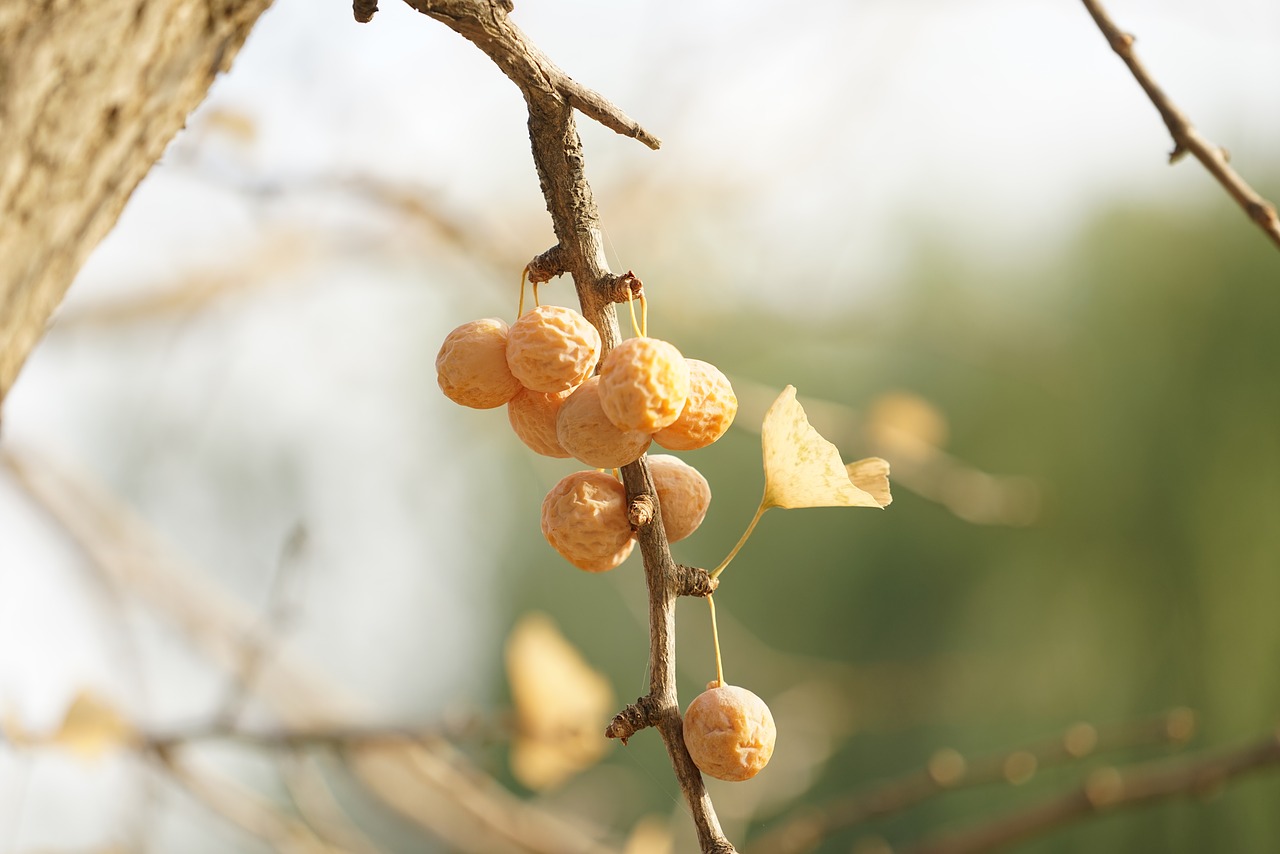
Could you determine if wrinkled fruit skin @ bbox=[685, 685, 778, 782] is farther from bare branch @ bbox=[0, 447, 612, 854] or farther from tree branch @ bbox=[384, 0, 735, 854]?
bare branch @ bbox=[0, 447, 612, 854]

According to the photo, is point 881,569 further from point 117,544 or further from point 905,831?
point 117,544

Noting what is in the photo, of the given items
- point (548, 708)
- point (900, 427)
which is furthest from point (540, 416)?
point (900, 427)

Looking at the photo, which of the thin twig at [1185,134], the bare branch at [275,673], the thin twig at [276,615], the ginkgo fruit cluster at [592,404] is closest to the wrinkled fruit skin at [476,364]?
the ginkgo fruit cluster at [592,404]

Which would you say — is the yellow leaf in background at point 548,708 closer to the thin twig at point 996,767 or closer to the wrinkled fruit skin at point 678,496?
the thin twig at point 996,767

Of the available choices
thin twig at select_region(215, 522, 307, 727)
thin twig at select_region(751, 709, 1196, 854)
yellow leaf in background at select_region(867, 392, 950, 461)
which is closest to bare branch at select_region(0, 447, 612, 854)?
thin twig at select_region(215, 522, 307, 727)

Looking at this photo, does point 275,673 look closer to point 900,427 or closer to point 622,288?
point 900,427

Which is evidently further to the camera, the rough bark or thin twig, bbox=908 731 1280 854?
thin twig, bbox=908 731 1280 854

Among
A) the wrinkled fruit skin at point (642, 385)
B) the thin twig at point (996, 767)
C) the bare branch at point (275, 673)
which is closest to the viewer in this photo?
the wrinkled fruit skin at point (642, 385)
